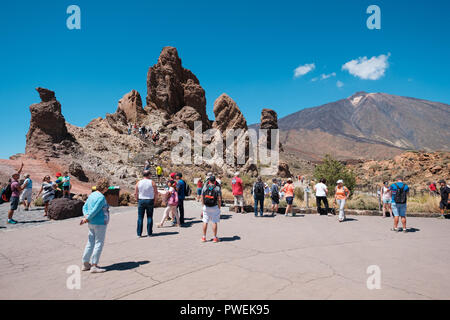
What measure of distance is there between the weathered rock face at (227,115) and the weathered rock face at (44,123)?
2686 centimetres

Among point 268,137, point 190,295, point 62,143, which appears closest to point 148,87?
point 62,143

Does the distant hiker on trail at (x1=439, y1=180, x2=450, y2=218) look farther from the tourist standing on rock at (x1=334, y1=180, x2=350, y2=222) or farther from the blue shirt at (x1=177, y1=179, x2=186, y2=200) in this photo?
the blue shirt at (x1=177, y1=179, x2=186, y2=200)

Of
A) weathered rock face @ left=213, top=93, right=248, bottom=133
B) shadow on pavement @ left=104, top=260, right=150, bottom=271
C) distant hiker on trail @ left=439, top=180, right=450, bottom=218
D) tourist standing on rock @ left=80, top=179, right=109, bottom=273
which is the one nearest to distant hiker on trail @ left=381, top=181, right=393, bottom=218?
distant hiker on trail @ left=439, top=180, right=450, bottom=218

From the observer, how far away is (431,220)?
10336 millimetres

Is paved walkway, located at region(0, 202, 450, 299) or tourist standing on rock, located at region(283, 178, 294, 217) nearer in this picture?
paved walkway, located at region(0, 202, 450, 299)

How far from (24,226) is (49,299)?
6972 millimetres

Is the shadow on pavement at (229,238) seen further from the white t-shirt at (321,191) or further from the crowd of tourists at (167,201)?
the white t-shirt at (321,191)

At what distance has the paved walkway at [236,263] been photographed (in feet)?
13.0

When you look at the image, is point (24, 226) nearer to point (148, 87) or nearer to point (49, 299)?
point (49, 299)

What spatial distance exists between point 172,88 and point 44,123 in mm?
23405

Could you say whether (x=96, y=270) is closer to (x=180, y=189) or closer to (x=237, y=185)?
(x=180, y=189)

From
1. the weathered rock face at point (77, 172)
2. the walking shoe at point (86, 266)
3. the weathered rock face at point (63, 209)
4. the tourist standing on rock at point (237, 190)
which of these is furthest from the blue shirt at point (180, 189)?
the weathered rock face at point (77, 172)

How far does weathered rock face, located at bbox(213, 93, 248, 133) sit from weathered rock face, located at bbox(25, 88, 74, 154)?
26.9 m

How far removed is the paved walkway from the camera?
13.0 ft
